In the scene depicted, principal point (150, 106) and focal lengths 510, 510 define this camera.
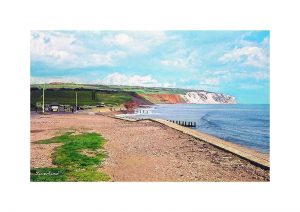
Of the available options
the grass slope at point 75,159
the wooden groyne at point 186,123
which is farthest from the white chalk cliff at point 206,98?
the grass slope at point 75,159

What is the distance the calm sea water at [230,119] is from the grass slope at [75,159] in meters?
0.86

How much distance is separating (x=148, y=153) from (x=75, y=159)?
42.4 inches

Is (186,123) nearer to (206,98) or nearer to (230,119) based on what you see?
(206,98)

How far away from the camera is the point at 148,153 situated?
7.54 metres

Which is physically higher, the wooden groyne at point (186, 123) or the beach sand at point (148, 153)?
the wooden groyne at point (186, 123)

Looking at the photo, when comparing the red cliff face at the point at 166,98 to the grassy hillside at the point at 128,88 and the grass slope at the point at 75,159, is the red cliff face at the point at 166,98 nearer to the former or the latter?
the grassy hillside at the point at 128,88

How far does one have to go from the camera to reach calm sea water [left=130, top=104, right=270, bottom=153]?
7.40 m

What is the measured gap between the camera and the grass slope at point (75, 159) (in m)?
7.39

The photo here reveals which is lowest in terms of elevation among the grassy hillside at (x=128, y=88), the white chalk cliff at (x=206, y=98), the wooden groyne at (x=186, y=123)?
the wooden groyne at (x=186, y=123)

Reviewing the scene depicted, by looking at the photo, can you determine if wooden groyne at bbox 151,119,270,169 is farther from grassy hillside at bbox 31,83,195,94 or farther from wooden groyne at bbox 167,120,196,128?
grassy hillside at bbox 31,83,195,94

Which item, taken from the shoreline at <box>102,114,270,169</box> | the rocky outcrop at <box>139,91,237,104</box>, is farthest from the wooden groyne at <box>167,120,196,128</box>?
the rocky outcrop at <box>139,91,237,104</box>

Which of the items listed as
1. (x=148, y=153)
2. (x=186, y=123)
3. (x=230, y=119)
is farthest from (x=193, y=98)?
(x=148, y=153)
